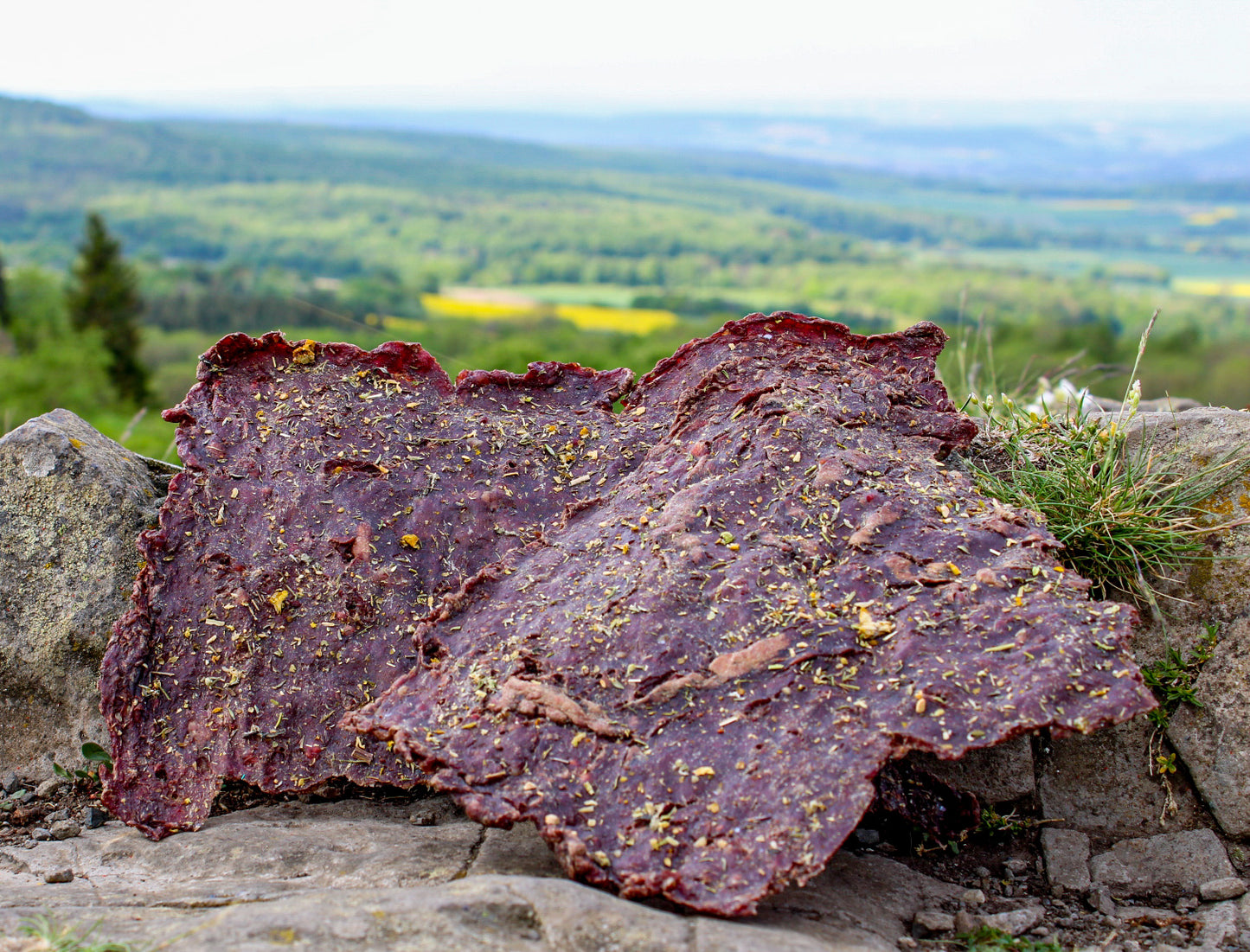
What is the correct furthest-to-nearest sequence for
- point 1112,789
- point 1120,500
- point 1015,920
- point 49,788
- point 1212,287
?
point 1212,287
point 49,788
point 1120,500
point 1112,789
point 1015,920

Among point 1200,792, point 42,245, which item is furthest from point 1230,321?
point 42,245

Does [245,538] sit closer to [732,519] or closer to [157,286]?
[732,519]

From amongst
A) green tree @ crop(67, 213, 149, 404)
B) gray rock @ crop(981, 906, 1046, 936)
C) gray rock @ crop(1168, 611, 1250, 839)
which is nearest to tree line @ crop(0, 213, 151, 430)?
green tree @ crop(67, 213, 149, 404)

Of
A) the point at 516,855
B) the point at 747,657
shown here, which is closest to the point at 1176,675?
the point at 747,657

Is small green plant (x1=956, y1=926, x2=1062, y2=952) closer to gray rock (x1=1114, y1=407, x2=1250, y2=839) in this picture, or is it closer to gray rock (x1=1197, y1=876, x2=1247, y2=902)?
gray rock (x1=1197, y1=876, x2=1247, y2=902)

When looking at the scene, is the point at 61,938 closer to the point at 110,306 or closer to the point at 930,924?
the point at 930,924

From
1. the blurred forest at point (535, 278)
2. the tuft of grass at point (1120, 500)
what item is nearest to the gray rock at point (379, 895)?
the tuft of grass at point (1120, 500)

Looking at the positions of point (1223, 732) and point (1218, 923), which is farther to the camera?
point (1223, 732)
